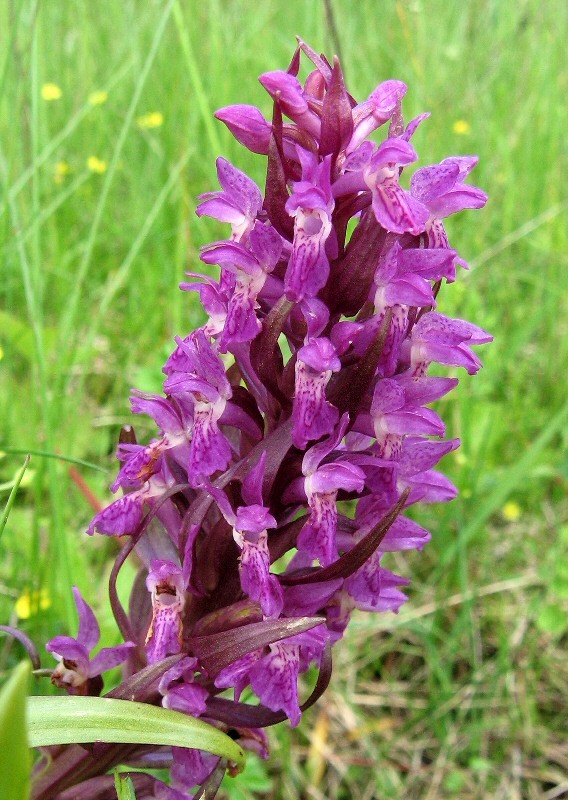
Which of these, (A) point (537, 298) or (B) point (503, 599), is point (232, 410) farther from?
(A) point (537, 298)

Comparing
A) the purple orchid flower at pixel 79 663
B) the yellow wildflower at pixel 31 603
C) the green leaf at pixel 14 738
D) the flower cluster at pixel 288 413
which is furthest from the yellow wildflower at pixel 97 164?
the green leaf at pixel 14 738

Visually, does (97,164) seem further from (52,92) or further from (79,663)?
(79,663)

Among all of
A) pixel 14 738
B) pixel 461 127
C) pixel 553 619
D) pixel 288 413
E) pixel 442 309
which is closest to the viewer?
pixel 14 738

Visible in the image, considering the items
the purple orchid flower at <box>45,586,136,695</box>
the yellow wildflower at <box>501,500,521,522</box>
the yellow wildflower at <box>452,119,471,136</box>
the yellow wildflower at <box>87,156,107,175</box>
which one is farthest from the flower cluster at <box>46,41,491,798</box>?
the yellow wildflower at <box>452,119,471,136</box>

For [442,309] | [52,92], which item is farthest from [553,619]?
[52,92]

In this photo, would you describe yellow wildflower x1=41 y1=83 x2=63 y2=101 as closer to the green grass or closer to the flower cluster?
the green grass

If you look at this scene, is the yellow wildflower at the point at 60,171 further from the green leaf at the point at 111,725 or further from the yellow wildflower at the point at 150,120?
the green leaf at the point at 111,725
